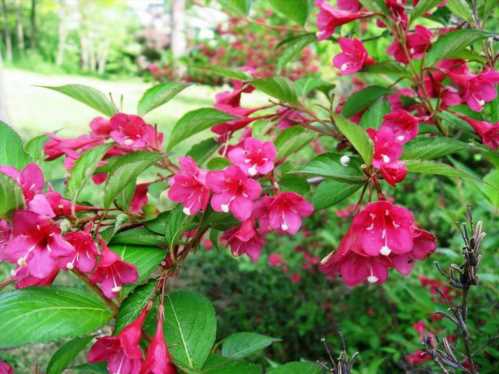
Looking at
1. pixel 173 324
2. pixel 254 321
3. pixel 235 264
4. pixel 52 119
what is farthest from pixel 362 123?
pixel 52 119

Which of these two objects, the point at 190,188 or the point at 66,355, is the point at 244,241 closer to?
the point at 190,188

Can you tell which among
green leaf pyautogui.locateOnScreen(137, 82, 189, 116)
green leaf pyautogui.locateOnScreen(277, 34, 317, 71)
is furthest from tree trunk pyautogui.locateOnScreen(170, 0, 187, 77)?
green leaf pyautogui.locateOnScreen(137, 82, 189, 116)

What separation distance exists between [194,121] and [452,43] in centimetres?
51

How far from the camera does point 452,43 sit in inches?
41.1

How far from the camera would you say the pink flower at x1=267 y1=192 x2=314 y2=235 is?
0.93 m

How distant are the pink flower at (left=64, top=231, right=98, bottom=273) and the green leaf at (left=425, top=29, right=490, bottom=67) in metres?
0.72

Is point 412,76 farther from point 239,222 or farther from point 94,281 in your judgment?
point 94,281

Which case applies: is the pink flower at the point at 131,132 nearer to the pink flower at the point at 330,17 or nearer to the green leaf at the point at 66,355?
the green leaf at the point at 66,355

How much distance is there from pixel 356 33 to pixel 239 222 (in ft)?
2.56

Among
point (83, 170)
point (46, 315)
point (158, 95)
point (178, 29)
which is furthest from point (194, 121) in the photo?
point (178, 29)

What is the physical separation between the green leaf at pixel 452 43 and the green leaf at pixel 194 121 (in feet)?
1.34

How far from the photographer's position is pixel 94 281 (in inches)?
34.6

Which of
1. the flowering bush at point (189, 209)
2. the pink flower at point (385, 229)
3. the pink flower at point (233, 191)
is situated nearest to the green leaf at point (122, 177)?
the flowering bush at point (189, 209)

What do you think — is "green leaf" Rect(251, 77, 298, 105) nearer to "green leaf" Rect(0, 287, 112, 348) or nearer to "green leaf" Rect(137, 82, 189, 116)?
"green leaf" Rect(137, 82, 189, 116)
